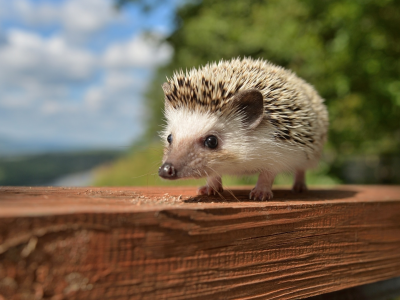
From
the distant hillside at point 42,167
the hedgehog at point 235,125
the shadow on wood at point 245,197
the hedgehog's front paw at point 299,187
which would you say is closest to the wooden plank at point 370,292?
the shadow on wood at point 245,197

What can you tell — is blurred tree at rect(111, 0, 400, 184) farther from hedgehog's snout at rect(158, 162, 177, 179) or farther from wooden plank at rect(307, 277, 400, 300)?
wooden plank at rect(307, 277, 400, 300)

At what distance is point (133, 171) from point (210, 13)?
12.5m

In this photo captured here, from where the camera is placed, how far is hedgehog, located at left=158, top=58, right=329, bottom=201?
2.69 meters

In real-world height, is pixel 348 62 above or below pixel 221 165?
above

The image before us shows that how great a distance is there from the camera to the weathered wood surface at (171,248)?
1.28 metres

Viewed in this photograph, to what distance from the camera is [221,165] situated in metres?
2.75

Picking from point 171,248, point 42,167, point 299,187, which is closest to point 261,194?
point 299,187

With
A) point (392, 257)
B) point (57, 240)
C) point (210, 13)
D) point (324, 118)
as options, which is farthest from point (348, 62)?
point (210, 13)

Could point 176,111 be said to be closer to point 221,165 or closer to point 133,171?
point 221,165

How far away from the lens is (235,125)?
2.87m

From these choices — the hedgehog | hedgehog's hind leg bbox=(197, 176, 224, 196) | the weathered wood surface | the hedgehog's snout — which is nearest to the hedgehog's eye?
the hedgehog

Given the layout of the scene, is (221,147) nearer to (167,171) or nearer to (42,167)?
(167,171)

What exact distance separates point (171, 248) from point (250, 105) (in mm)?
1555

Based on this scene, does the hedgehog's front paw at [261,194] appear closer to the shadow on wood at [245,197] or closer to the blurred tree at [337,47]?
the shadow on wood at [245,197]
